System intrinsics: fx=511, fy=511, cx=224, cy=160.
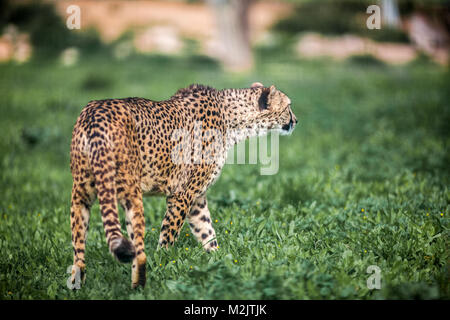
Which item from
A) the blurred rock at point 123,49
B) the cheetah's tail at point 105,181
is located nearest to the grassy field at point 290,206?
the cheetah's tail at point 105,181

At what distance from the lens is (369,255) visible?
462 cm

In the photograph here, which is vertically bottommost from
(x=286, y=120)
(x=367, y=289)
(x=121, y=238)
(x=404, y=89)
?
(x=367, y=289)

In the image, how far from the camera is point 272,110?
5301 mm

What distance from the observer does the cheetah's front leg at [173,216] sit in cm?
465

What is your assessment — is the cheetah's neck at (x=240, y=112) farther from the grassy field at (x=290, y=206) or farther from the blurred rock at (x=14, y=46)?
the blurred rock at (x=14, y=46)

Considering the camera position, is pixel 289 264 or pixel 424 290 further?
pixel 289 264

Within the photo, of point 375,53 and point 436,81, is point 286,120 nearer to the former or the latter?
point 436,81

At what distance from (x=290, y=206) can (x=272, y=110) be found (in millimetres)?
1187

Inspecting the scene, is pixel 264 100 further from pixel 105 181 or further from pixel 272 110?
pixel 105 181

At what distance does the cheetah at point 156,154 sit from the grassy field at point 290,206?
0.44 metres

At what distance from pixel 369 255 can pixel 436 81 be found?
9271mm

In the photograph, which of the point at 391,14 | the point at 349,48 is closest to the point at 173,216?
the point at 391,14

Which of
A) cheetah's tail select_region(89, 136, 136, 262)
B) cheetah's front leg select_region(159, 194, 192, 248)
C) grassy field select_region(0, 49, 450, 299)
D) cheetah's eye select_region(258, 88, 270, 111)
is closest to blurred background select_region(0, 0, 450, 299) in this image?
grassy field select_region(0, 49, 450, 299)

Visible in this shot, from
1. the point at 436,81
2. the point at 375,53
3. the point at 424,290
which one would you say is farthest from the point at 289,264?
the point at 375,53
